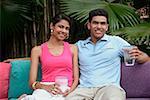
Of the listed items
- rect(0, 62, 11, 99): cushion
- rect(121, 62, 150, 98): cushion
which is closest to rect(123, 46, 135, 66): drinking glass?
rect(121, 62, 150, 98): cushion

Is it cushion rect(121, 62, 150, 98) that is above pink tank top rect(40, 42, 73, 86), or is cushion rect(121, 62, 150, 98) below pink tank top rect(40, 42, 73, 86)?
below

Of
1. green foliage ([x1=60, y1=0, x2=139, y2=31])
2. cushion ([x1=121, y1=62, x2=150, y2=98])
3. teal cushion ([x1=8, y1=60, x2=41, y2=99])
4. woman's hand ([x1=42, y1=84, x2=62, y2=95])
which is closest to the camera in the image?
woman's hand ([x1=42, y1=84, x2=62, y2=95])

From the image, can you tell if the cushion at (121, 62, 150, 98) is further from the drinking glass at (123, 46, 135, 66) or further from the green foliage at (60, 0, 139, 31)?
the green foliage at (60, 0, 139, 31)

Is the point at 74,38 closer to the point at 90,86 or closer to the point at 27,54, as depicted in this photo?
the point at 27,54

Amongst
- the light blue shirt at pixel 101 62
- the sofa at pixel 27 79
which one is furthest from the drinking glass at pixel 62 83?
the sofa at pixel 27 79

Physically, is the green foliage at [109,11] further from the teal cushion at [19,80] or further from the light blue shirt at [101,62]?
the teal cushion at [19,80]

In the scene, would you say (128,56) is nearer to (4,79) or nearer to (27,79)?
(27,79)

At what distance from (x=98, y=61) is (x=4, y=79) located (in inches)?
36.7

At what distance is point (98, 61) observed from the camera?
3391mm

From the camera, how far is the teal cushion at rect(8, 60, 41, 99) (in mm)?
3633

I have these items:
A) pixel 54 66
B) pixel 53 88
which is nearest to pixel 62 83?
pixel 53 88

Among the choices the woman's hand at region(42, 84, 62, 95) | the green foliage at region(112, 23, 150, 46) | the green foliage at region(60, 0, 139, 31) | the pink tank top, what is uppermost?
the green foliage at region(60, 0, 139, 31)

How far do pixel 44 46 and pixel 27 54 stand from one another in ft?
5.69

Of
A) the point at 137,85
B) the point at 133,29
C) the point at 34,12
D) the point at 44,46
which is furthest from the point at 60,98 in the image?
the point at 34,12
